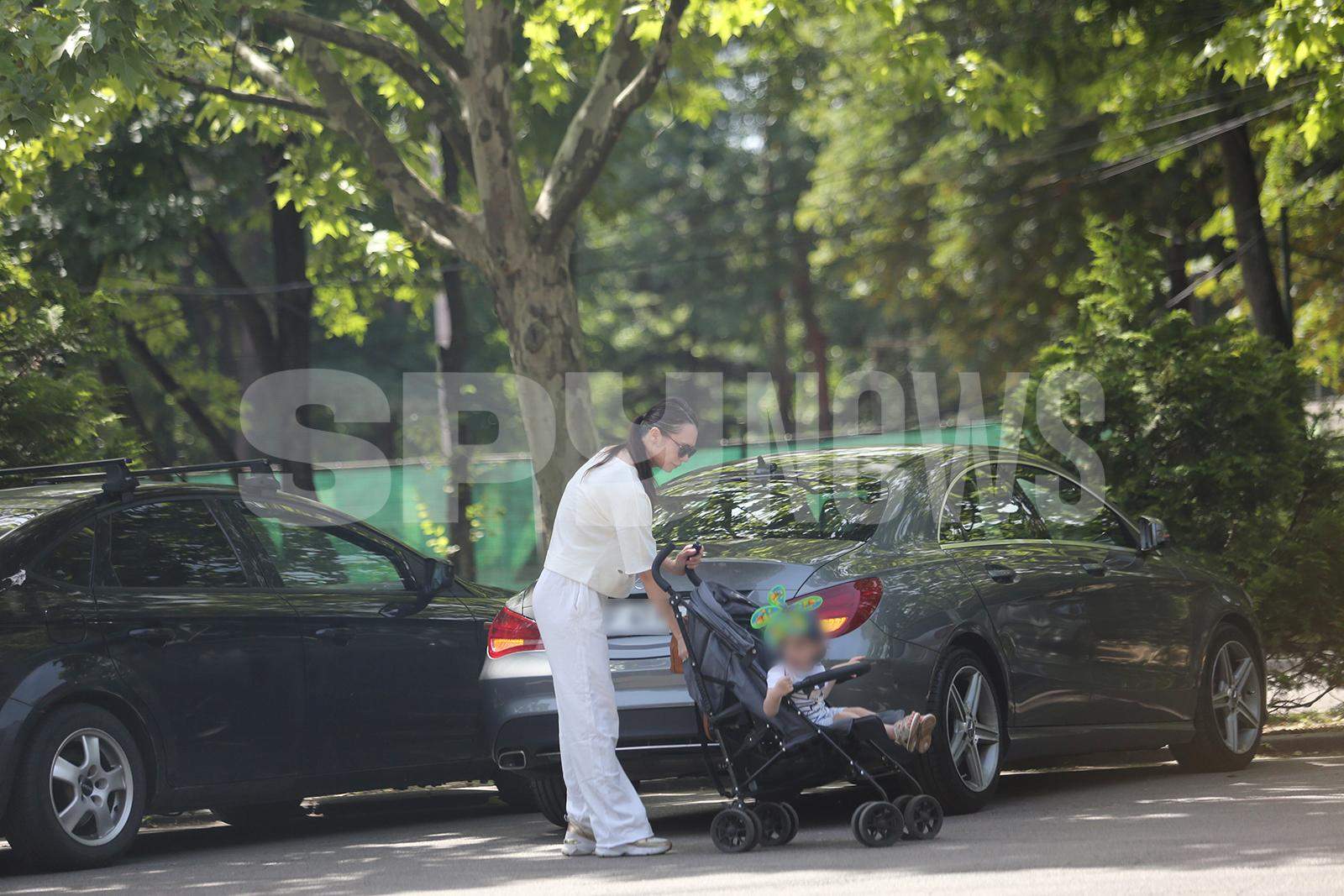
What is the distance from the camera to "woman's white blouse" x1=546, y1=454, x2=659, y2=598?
6520 millimetres

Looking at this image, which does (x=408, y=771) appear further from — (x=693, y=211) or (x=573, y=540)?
(x=693, y=211)

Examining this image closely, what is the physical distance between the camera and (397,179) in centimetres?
1231

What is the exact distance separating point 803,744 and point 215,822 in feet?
14.1

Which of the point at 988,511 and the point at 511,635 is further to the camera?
the point at 988,511

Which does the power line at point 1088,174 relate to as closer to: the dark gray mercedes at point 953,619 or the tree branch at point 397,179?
the tree branch at point 397,179

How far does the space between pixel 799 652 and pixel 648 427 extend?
1078 mm

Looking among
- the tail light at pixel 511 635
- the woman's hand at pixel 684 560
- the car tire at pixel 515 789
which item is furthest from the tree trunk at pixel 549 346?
the woman's hand at pixel 684 560

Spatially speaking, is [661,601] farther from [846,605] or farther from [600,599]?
[846,605]

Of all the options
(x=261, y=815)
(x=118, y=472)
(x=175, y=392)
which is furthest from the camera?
(x=175, y=392)

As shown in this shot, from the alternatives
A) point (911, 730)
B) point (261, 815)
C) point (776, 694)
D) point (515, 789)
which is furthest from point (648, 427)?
point (261, 815)

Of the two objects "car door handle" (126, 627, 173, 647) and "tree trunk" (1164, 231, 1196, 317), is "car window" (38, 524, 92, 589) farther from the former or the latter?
"tree trunk" (1164, 231, 1196, 317)

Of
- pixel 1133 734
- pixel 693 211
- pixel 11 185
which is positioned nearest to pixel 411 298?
pixel 11 185

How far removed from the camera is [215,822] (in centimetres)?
931

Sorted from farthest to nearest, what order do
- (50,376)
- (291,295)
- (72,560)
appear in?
(291,295) → (50,376) → (72,560)
